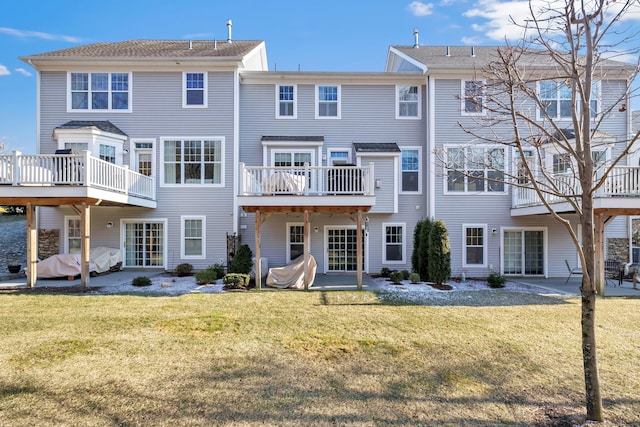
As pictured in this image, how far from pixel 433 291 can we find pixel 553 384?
6200mm

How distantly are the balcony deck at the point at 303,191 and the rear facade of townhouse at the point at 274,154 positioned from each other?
282 centimetres

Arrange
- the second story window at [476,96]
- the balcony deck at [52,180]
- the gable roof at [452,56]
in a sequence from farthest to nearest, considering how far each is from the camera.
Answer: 1. the gable roof at [452,56]
2. the balcony deck at [52,180]
3. the second story window at [476,96]

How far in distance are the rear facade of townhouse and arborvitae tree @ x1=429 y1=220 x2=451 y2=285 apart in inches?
83.9

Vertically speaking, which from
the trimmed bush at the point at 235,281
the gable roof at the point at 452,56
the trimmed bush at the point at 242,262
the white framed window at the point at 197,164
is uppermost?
the gable roof at the point at 452,56

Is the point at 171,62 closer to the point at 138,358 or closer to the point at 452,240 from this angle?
the point at 138,358

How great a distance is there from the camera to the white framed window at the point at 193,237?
45.2 ft

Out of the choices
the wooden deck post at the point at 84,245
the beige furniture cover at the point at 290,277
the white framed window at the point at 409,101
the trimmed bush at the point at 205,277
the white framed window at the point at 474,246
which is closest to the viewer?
the wooden deck post at the point at 84,245

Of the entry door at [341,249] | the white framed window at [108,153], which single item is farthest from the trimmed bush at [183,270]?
the entry door at [341,249]

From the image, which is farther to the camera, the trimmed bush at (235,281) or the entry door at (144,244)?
the entry door at (144,244)

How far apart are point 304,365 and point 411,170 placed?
1087cm

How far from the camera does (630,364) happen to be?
5148mm

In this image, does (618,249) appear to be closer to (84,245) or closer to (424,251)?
(424,251)

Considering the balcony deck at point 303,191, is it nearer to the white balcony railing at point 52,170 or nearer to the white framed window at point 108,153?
the white balcony railing at point 52,170

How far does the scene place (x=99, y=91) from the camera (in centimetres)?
1388
